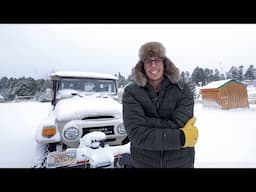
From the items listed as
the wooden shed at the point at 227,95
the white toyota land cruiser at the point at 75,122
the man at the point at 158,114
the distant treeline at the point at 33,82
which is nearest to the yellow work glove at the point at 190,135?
the man at the point at 158,114

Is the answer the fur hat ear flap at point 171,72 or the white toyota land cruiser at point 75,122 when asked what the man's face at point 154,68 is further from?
the white toyota land cruiser at point 75,122

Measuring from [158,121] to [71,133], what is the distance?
1.79m

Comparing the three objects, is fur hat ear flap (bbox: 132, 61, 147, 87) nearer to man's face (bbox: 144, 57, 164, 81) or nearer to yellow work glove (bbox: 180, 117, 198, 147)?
man's face (bbox: 144, 57, 164, 81)

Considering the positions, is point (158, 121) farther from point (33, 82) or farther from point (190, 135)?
point (33, 82)

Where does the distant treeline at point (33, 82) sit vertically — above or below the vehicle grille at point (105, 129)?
above

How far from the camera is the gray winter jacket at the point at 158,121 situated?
3.58ft

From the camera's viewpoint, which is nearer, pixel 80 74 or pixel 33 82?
pixel 80 74

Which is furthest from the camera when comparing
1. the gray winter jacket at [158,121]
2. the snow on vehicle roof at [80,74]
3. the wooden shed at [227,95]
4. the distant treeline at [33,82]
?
the distant treeline at [33,82]

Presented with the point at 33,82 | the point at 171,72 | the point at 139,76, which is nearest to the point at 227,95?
the point at 171,72

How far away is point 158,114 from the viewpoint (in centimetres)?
120

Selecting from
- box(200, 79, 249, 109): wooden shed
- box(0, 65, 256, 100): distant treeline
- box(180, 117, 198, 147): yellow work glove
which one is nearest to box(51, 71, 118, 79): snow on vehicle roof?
box(180, 117, 198, 147): yellow work glove

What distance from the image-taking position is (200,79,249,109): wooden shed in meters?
12.6
